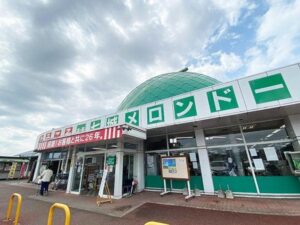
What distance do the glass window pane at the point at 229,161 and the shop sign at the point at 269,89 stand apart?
2717 millimetres

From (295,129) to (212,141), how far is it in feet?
11.2

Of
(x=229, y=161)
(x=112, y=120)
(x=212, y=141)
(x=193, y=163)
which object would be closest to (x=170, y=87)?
(x=112, y=120)

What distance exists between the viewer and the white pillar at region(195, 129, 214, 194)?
755 cm

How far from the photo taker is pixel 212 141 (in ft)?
26.5

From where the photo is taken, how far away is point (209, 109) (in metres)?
6.97

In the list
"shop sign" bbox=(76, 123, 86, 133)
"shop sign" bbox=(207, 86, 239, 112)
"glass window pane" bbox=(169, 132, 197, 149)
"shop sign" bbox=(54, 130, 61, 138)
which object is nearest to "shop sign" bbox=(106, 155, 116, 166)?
"glass window pane" bbox=(169, 132, 197, 149)

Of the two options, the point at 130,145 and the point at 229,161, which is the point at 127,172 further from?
the point at 229,161

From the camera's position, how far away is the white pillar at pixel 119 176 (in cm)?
774

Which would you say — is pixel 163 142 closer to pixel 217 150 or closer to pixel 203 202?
pixel 217 150

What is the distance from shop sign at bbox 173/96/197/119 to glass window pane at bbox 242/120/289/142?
9.51 feet

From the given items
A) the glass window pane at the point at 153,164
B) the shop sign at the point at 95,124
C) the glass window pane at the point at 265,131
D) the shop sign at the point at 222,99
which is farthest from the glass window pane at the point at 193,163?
the shop sign at the point at 95,124

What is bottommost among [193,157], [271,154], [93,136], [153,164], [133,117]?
[153,164]

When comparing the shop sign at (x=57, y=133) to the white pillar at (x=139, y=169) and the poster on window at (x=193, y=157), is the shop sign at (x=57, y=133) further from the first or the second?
the poster on window at (x=193, y=157)

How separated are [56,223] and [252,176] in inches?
316
